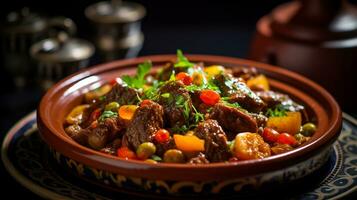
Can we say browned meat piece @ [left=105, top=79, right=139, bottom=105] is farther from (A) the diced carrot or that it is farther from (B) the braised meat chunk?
(A) the diced carrot

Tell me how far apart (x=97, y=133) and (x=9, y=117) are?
201 centimetres

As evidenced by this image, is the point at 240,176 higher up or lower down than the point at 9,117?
higher up

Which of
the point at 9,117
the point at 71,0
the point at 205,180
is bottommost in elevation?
the point at 9,117

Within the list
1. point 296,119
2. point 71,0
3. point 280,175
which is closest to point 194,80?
point 296,119

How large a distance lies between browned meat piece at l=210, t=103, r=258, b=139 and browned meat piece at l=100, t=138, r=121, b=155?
1.73 ft

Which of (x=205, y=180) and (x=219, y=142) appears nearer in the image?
(x=205, y=180)

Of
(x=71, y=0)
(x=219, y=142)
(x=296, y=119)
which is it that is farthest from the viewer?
(x=71, y=0)

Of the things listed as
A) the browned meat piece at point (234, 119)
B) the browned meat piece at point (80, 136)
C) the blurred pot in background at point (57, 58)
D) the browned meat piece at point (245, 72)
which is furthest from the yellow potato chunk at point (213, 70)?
the blurred pot in background at point (57, 58)

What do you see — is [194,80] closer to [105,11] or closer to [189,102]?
[189,102]

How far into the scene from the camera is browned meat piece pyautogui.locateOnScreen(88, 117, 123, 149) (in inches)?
134

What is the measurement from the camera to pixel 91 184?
324cm

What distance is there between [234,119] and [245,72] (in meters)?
0.80

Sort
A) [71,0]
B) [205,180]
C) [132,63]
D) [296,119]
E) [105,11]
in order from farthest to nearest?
1. [71,0]
2. [105,11]
3. [132,63]
4. [296,119]
5. [205,180]

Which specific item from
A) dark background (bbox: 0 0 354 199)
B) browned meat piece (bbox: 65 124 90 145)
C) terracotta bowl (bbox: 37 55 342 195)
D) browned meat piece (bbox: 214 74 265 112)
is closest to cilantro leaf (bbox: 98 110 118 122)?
browned meat piece (bbox: 65 124 90 145)
